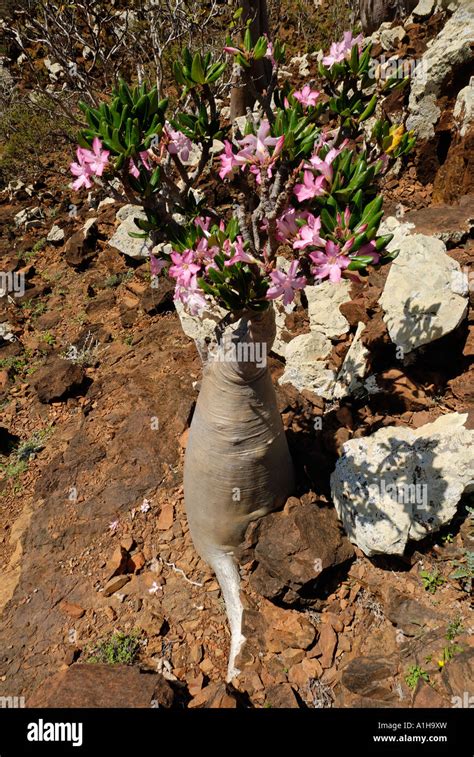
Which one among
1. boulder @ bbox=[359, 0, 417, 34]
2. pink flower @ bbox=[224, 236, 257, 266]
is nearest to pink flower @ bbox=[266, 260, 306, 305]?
pink flower @ bbox=[224, 236, 257, 266]

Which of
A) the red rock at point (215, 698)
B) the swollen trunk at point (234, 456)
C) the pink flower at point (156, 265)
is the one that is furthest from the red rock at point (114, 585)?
the pink flower at point (156, 265)

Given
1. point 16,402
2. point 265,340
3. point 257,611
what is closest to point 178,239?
point 265,340

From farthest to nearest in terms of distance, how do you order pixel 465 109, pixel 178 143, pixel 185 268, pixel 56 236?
1. pixel 56 236
2. pixel 465 109
3. pixel 178 143
4. pixel 185 268

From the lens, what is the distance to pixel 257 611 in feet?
9.34

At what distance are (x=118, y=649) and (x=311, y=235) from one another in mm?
2659

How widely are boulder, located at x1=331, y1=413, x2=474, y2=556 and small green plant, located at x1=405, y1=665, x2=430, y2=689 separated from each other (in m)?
0.56

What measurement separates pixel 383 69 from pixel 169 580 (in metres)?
7.15

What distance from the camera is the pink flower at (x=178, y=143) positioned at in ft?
6.59

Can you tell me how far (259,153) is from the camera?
1794mm

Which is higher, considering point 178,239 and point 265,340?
point 178,239

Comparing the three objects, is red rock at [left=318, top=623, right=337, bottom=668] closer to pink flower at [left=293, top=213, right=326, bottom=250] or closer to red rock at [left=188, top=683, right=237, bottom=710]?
red rock at [left=188, top=683, right=237, bottom=710]

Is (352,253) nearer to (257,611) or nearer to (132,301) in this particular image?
(257,611)

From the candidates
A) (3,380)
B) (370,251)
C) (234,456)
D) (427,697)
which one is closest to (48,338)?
(3,380)

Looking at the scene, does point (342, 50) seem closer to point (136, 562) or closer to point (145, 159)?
point (145, 159)
